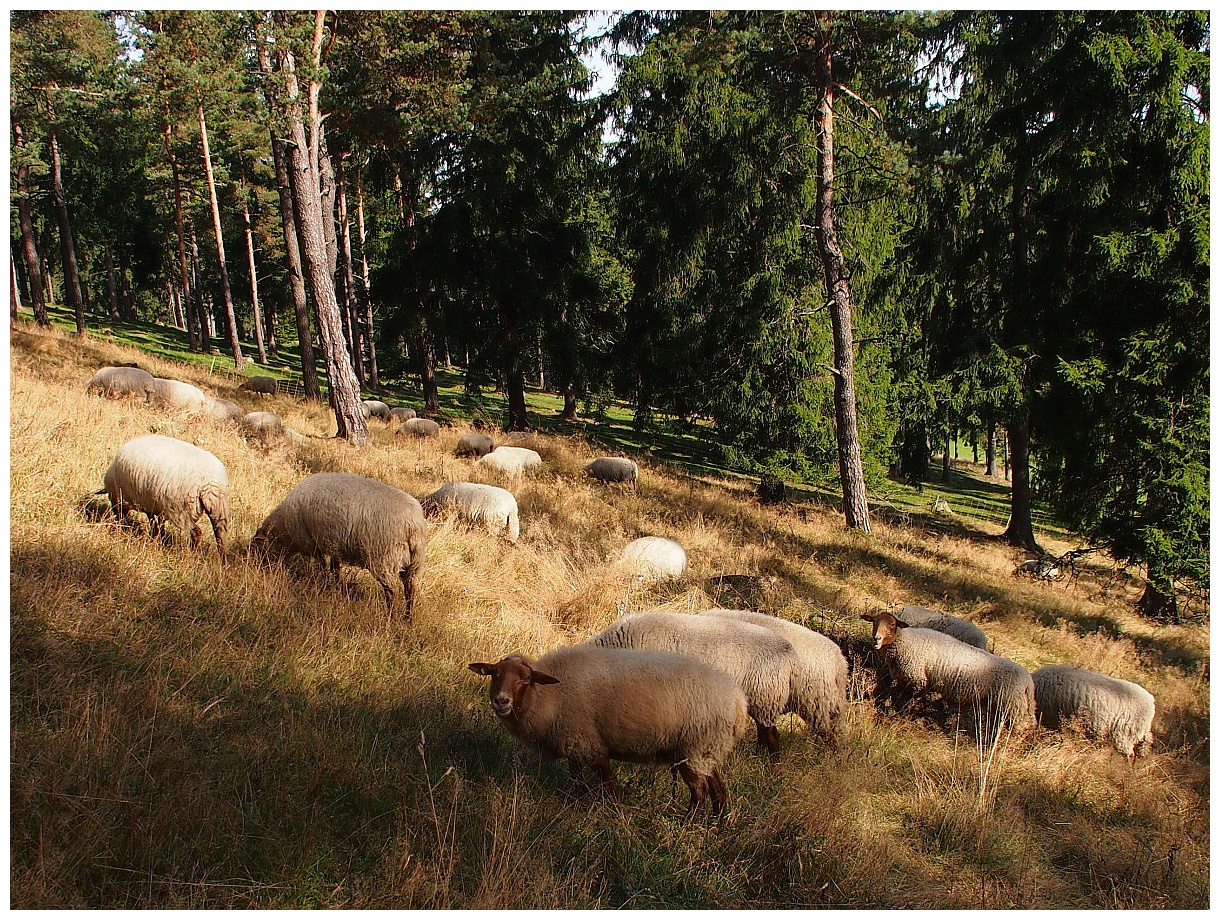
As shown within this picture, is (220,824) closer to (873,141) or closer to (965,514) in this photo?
(873,141)

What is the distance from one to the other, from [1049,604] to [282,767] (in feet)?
43.0

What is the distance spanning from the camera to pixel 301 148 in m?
13.5

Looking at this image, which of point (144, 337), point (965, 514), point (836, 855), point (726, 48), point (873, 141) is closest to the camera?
point (836, 855)

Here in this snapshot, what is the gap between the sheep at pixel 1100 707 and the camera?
24.6ft

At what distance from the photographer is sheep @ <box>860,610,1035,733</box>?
697 cm

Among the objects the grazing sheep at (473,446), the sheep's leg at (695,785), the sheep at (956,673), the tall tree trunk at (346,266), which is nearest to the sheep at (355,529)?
the sheep's leg at (695,785)

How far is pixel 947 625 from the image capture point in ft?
29.1

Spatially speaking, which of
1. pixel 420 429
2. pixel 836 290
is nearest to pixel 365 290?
pixel 420 429

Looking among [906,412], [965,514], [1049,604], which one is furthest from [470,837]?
[965,514]

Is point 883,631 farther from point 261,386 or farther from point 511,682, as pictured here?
point 261,386

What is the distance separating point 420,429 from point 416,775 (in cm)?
1404

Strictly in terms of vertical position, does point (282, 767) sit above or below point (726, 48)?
below

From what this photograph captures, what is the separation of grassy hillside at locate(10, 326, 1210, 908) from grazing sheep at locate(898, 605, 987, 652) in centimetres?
85

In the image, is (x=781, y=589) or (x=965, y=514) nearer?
(x=781, y=589)
